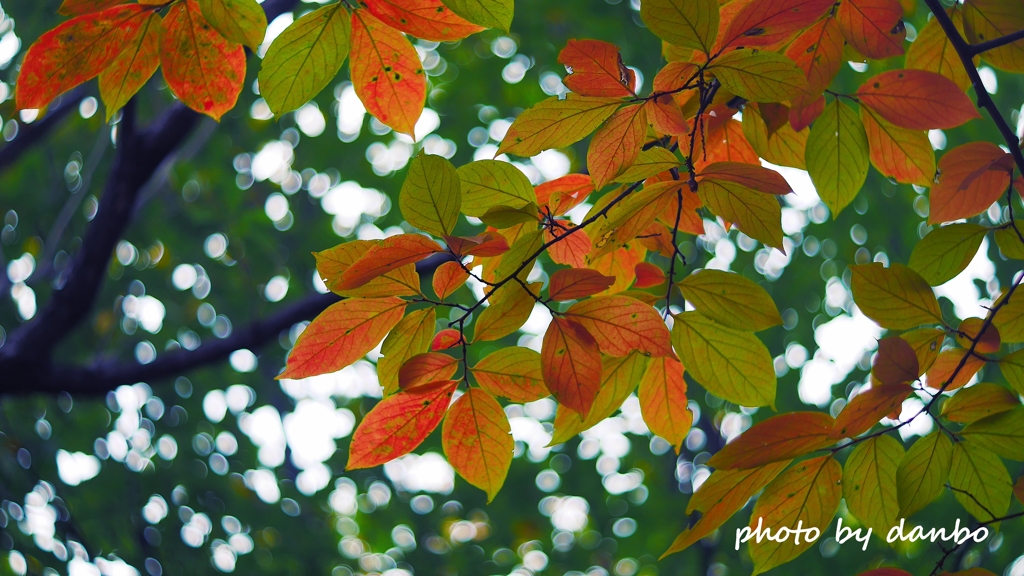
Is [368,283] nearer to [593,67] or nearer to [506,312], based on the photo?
[506,312]

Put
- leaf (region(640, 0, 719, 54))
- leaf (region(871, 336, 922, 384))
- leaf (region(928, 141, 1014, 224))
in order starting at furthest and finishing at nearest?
leaf (region(928, 141, 1014, 224))
leaf (region(871, 336, 922, 384))
leaf (region(640, 0, 719, 54))

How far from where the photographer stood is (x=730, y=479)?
789 mm

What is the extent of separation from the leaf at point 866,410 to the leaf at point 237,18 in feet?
2.50

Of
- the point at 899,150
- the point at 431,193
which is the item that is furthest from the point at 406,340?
the point at 899,150

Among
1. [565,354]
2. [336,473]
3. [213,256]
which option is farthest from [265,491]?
[565,354]

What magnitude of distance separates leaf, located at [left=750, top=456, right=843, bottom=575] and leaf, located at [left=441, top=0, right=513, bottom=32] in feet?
2.05

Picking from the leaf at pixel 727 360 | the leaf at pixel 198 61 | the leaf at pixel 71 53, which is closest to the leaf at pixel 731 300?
the leaf at pixel 727 360

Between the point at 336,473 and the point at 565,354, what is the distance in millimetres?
3343

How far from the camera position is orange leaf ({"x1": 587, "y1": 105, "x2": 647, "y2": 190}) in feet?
2.41

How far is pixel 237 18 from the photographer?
0.73 m

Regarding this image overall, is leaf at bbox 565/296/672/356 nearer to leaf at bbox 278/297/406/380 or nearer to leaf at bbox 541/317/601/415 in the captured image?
leaf at bbox 541/317/601/415

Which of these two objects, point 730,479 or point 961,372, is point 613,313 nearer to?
point 730,479

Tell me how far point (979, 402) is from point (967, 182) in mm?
283

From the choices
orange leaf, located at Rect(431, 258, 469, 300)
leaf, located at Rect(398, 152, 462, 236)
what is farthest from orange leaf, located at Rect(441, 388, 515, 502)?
leaf, located at Rect(398, 152, 462, 236)
